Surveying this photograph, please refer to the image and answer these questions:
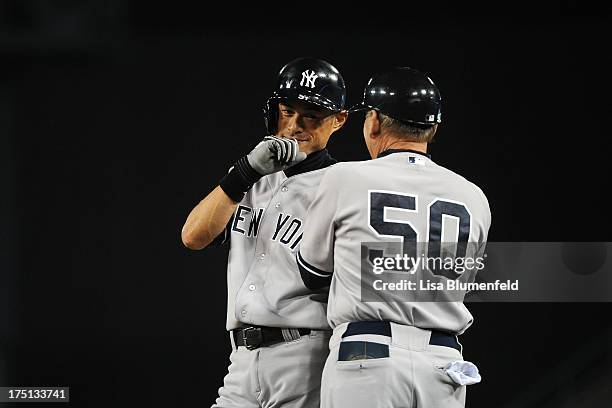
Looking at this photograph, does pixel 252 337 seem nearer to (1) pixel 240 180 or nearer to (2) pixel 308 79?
(1) pixel 240 180

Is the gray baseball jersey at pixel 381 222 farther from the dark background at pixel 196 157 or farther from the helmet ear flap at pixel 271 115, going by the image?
the dark background at pixel 196 157

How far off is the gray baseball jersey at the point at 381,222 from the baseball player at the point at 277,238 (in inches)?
6.2

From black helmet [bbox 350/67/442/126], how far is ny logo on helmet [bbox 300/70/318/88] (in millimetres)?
196

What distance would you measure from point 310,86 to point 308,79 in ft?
0.06

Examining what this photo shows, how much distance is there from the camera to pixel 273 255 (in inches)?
80.6

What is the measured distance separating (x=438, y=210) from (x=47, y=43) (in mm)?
3489

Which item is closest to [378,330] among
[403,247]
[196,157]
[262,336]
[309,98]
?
[403,247]

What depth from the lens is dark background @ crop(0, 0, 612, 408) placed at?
441 centimetres

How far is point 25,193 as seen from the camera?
14.9ft

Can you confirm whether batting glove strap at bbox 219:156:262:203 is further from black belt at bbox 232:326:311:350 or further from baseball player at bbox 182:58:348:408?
black belt at bbox 232:326:311:350

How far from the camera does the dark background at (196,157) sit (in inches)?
174

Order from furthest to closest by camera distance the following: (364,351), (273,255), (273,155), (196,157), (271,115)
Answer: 1. (196,157)
2. (271,115)
3. (273,255)
4. (273,155)
5. (364,351)

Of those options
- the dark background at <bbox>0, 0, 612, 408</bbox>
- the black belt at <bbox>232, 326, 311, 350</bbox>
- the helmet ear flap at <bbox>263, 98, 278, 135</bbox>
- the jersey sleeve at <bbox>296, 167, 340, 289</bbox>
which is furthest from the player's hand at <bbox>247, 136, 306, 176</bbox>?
the dark background at <bbox>0, 0, 612, 408</bbox>

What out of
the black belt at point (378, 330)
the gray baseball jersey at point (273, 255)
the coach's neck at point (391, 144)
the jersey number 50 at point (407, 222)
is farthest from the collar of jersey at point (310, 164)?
the black belt at point (378, 330)
